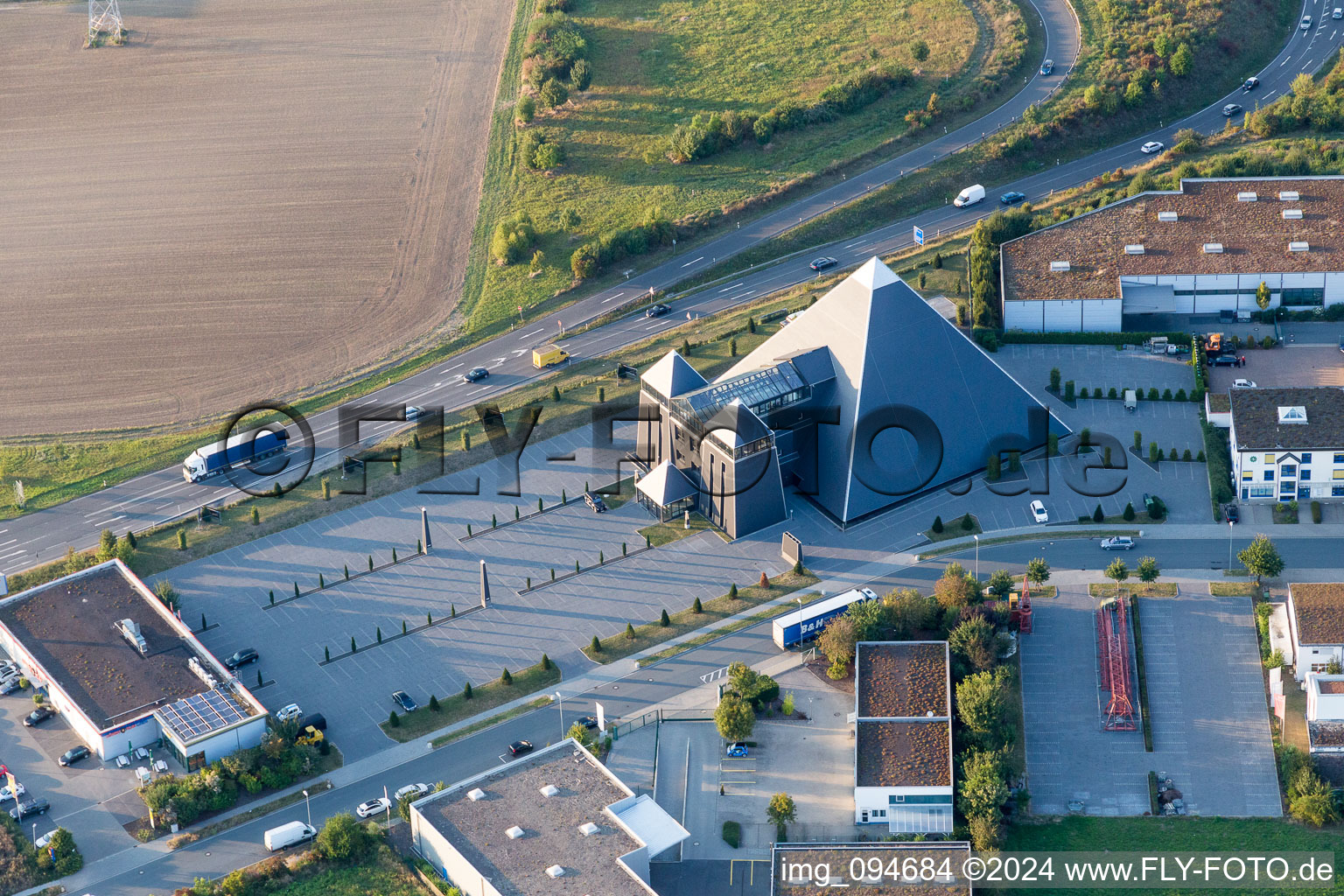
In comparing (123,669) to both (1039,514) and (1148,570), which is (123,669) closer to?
(1039,514)

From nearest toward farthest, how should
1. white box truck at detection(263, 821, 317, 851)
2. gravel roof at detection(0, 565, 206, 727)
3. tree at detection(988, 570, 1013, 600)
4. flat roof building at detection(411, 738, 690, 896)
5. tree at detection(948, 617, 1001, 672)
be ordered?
flat roof building at detection(411, 738, 690, 896)
white box truck at detection(263, 821, 317, 851)
tree at detection(948, 617, 1001, 672)
gravel roof at detection(0, 565, 206, 727)
tree at detection(988, 570, 1013, 600)

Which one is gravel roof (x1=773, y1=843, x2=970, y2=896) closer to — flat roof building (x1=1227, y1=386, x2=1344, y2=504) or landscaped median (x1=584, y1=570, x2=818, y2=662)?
landscaped median (x1=584, y1=570, x2=818, y2=662)

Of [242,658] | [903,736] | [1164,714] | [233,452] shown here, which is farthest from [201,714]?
[1164,714]

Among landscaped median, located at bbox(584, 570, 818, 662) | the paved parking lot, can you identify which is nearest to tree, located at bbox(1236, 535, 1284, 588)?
the paved parking lot

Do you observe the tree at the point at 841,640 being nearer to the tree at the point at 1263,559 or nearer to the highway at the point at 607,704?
the highway at the point at 607,704

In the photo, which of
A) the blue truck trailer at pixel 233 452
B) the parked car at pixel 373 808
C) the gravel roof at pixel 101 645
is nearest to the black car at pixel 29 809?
the gravel roof at pixel 101 645

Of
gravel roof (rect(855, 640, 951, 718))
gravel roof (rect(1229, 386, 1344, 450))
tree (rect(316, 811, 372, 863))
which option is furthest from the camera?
gravel roof (rect(1229, 386, 1344, 450))
